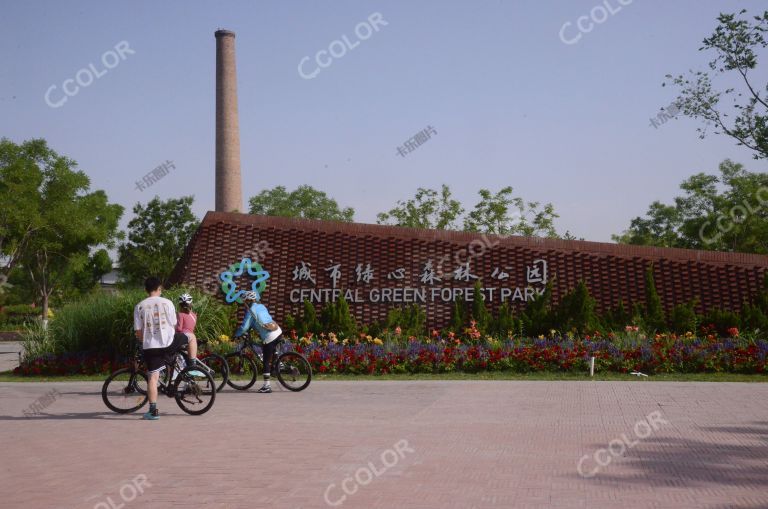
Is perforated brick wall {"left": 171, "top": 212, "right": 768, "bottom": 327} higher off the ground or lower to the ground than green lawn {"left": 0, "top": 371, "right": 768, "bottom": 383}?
higher

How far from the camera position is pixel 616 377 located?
51.6 feet

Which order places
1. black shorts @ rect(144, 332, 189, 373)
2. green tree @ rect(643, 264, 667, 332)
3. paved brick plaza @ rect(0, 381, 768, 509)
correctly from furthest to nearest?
green tree @ rect(643, 264, 667, 332), black shorts @ rect(144, 332, 189, 373), paved brick plaza @ rect(0, 381, 768, 509)

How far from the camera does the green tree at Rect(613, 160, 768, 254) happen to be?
4238cm

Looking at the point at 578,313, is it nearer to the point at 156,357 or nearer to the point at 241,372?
the point at 241,372

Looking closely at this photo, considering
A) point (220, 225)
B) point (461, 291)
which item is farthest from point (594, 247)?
point (220, 225)

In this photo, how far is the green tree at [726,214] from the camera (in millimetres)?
42375

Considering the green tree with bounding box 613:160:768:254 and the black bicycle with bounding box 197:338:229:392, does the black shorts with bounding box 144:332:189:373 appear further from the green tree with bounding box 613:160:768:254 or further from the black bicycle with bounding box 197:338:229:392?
the green tree with bounding box 613:160:768:254

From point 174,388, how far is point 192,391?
0.25 metres

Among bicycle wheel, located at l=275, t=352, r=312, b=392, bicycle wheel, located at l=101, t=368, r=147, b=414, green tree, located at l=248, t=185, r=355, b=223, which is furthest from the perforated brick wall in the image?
green tree, located at l=248, t=185, r=355, b=223

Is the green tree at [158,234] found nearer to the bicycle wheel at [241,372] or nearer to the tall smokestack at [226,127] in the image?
the tall smokestack at [226,127]

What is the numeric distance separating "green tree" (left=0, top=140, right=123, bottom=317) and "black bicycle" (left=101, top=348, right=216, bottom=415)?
33.3 m

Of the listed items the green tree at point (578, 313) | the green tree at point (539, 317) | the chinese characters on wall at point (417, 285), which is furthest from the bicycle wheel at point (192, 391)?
the green tree at point (578, 313)

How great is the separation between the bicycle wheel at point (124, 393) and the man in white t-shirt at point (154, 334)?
479mm

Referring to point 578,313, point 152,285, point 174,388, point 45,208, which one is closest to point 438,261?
point 578,313
